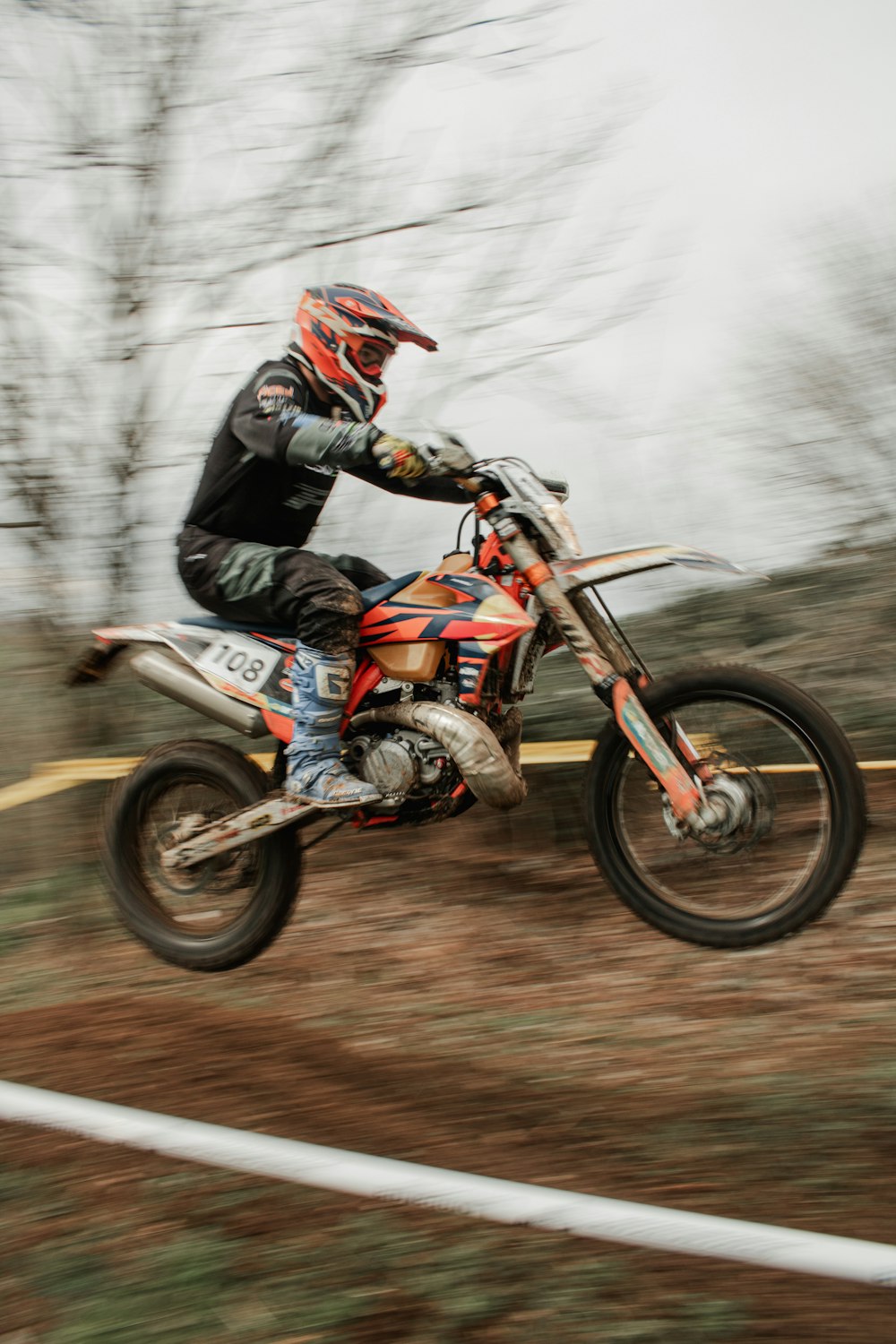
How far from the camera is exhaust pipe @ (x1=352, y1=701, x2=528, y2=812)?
347 centimetres

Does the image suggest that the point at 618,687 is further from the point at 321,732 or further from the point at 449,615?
the point at 321,732

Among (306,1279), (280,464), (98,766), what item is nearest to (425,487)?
(280,464)

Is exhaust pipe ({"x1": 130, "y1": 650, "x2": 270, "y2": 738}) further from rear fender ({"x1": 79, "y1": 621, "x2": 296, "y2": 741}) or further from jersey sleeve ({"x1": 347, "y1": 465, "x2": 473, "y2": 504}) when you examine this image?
jersey sleeve ({"x1": 347, "y1": 465, "x2": 473, "y2": 504})

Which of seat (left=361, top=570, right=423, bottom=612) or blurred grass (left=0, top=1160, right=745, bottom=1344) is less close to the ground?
seat (left=361, top=570, right=423, bottom=612)

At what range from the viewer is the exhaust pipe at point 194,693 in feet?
12.7

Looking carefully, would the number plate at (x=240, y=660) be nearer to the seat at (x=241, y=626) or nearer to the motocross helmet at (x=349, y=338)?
the seat at (x=241, y=626)

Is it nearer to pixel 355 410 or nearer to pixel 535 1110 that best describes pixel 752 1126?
pixel 535 1110

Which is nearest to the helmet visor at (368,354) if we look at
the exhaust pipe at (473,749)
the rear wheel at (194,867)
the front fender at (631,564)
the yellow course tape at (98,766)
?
the front fender at (631,564)

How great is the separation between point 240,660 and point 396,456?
3.03 feet

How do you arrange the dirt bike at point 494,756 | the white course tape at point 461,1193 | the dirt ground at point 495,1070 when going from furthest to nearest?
1. the dirt bike at point 494,756
2. the dirt ground at point 495,1070
3. the white course tape at point 461,1193

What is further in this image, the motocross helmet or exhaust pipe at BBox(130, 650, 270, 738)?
exhaust pipe at BBox(130, 650, 270, 738)

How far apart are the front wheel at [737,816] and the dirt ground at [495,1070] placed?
19 centimetres

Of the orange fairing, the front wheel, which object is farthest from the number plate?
the front wheel

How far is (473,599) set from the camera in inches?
143
